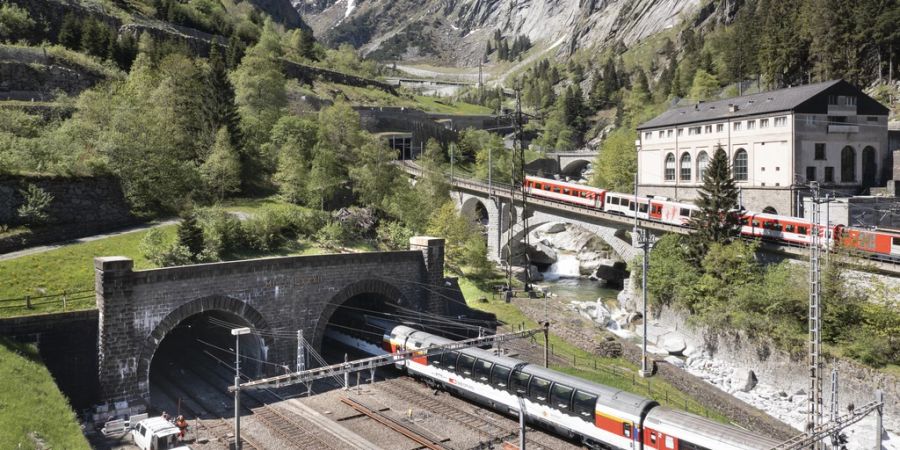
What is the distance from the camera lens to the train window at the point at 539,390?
2605 centimetres

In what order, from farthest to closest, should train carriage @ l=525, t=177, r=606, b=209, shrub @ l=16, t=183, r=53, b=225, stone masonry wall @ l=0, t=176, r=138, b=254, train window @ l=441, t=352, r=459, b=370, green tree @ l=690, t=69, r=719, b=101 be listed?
green tree @ l=690, t=69, r=719, b=101, train carriage @ l=525, t=177, r=606, b=209, shrub @ l=16, t=183, r=53, b=225, stone masonry wall @ l=0, t=176, r=138, b=254, train window @ l=441, t=352, r=459, b=370

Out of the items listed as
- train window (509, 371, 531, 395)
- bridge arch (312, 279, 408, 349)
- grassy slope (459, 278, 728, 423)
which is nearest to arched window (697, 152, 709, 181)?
grassy slope (459, 278, 728, 423)

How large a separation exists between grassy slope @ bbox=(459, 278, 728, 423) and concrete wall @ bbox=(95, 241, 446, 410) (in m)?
6.60

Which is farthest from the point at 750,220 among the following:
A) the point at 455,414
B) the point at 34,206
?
the point at 34,206

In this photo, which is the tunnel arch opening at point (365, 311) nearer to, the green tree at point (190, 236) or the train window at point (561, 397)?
the green tree at point (190, 236)

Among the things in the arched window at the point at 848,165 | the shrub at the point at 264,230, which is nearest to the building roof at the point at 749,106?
the arched window at the point at 848,165

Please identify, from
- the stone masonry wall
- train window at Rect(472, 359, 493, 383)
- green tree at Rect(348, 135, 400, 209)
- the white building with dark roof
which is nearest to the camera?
train window at Rect(472, 359, 493, 383)

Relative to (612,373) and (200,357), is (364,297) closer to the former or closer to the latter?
(200,357)

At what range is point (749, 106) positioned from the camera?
193ft

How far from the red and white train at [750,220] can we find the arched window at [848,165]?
15.6 m

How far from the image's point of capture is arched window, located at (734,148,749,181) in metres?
58.9

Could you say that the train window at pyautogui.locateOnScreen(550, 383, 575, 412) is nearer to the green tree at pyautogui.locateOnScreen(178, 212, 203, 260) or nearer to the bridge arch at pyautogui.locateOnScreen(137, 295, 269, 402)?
the bridge arch at pyautogui.locateOnScreen(137, 295, 269, 402)

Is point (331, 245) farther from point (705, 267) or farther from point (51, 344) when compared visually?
point (705, 267)

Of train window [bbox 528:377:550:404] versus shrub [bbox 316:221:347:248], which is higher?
shrub [bbox 316:221:347:248]
